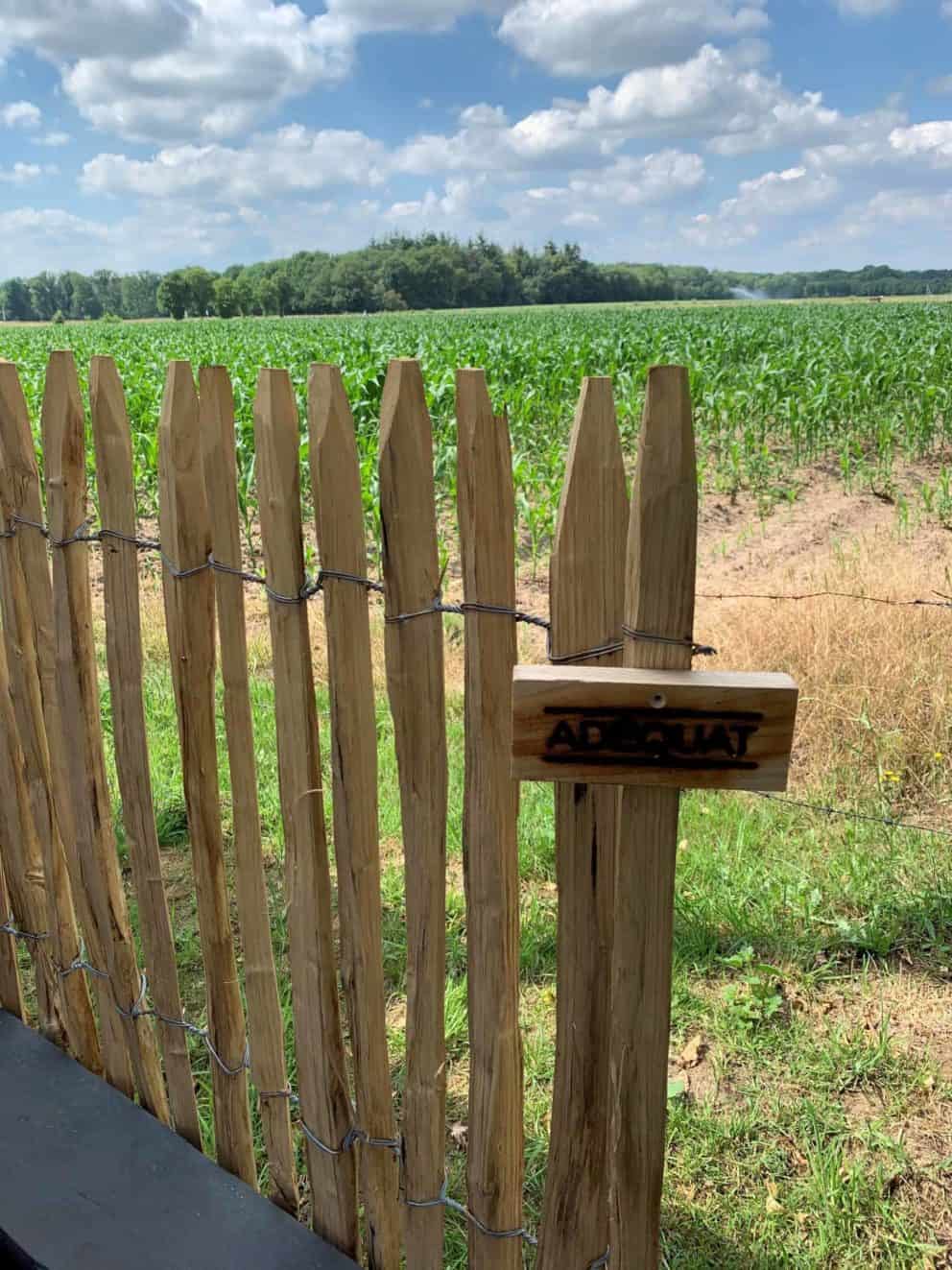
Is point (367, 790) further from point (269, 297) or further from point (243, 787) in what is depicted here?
point (269, 297)

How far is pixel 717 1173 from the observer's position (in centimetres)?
223

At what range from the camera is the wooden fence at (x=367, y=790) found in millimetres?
1350

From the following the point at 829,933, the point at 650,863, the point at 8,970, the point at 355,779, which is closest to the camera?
the point at 650,863

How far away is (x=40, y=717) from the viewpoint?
7.77 ft

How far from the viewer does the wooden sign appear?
1.22m

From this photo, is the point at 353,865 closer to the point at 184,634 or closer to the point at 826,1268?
the point at 184,634

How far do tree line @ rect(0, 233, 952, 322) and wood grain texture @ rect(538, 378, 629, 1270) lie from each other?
8151 cm

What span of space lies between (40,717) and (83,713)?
0.93 feet

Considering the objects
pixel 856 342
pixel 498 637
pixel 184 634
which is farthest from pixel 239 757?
pixel 856 342

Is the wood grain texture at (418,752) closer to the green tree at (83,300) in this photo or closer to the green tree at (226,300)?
the green tree at (226,300)

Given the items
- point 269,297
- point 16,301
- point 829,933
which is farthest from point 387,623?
point 16,301

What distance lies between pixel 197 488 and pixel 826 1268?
1.95 m

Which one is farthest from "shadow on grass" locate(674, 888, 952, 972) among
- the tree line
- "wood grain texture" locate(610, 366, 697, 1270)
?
the tree line

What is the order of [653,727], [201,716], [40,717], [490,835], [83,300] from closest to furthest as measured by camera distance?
[653,727]
[490,835]
[201,716]
[40,717]
[83,300]
